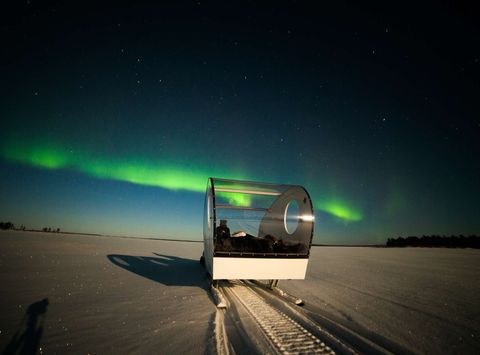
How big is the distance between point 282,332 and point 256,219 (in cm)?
502

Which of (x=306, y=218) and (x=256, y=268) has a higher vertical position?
(x=306, y=218)

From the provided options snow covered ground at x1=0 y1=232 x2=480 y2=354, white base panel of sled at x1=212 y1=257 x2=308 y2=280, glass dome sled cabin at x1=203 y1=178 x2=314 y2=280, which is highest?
glass dome sled cabin at x1=203 y1=178 x2=314 y2=280

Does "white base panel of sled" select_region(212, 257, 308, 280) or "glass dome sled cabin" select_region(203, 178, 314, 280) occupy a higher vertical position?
"glass dome sled cabin" select_region(203, 178, 314, 280)

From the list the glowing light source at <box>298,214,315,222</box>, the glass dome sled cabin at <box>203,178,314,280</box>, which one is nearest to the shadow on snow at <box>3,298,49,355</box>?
the glass dome sled cabin at <box>203,178,314,280</box>

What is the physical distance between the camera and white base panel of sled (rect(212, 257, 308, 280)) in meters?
5.47

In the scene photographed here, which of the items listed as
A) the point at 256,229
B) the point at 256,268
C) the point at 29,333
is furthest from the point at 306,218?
the point at 29,333

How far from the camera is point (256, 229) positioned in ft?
28.6

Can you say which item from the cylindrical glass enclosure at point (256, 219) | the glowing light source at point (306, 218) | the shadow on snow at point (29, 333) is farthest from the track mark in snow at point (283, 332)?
the shadow on snow at point (29, 333)

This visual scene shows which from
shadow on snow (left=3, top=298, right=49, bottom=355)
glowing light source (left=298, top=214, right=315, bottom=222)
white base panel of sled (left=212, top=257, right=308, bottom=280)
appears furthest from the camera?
glowing light source (left=298, top=214, right=315, bottom=222)

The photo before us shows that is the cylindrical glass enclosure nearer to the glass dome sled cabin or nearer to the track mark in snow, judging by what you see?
the glass dome sled cabin

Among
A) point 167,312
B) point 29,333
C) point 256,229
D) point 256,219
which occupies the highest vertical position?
point 256,219

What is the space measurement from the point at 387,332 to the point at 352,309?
126cm

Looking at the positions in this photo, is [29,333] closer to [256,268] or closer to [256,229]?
[256,268]

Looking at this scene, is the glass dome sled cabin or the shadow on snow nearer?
the shadow on snow
